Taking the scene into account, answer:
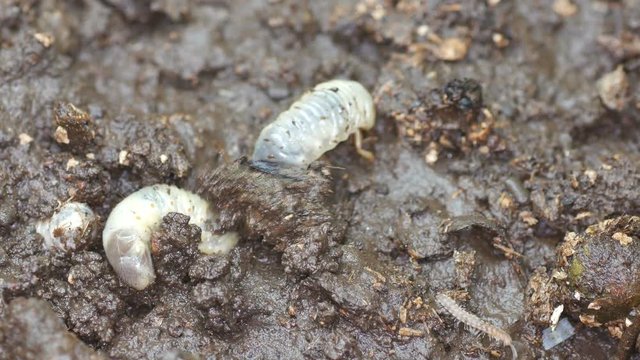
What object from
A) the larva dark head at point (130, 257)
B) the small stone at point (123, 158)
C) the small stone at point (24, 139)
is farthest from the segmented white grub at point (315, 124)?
the small stone at point (24, 139)

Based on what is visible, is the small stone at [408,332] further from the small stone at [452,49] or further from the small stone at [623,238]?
the small stone at [452,49]

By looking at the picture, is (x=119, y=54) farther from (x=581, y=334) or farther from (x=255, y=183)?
(x=581, y=334)

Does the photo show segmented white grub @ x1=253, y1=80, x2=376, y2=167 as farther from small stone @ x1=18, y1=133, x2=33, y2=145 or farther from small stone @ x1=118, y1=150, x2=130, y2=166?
small stone @ x1=18, y1=133, x2=33, y2=145

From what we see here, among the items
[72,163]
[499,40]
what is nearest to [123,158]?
[72,163]

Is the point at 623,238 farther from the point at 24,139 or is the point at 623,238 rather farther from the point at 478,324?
the point at 24,139

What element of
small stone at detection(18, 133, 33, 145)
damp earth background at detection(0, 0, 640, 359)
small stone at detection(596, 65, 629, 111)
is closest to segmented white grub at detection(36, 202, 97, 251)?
damp earth background at detection(0, 0, 640, 359)
